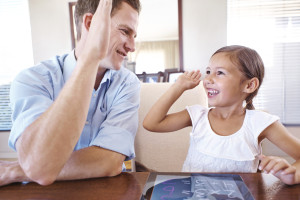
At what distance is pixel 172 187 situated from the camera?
633 mm

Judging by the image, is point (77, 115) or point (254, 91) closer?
point (77, 115)

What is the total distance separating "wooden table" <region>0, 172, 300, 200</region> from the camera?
A: 0.60 meters

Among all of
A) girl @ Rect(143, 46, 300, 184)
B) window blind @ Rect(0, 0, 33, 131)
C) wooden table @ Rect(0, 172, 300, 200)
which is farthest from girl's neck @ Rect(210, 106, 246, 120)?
window blind @ Rect(0, 0, 33, 131)

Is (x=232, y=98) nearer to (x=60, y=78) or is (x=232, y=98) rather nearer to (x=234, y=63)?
(x=234, y=63)

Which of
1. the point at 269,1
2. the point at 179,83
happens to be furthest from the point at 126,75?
the point at 269,1

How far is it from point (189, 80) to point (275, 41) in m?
2.60

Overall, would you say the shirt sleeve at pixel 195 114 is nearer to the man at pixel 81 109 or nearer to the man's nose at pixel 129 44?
the man at pixel 81 109

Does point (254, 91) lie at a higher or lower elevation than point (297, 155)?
higher

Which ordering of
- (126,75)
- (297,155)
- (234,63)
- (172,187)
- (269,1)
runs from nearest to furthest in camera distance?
(172,187), (297,155), (234,63), (126,75), (269,1)

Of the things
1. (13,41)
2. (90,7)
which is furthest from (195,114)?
(13,41)

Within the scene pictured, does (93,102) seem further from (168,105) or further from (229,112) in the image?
(229,112)

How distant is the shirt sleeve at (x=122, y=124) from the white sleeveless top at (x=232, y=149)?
32cm

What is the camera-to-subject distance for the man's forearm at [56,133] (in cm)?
64

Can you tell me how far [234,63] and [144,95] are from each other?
2.15 feet
